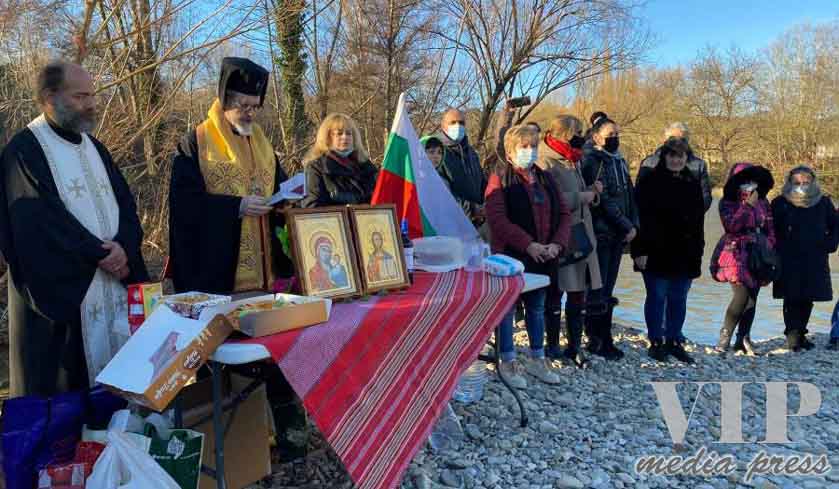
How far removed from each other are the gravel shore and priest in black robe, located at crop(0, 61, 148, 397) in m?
1.09

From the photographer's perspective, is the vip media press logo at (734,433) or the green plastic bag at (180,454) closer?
the green plastic bag at (180,454)

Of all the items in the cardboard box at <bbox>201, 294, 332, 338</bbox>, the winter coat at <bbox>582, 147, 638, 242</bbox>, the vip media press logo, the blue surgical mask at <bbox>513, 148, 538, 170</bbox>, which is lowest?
the vip media press logo

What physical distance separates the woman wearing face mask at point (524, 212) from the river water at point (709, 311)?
312 centimetres

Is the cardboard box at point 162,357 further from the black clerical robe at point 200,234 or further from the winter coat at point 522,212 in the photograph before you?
the winter coat at point 522,212

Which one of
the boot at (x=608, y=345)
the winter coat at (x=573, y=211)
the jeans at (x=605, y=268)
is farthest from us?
the boot at (x=608, y=345)

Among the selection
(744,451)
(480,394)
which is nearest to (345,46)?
(480,394)

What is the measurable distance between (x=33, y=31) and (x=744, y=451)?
5.74m

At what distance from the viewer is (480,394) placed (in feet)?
12.7

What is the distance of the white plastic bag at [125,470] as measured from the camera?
1.88 m

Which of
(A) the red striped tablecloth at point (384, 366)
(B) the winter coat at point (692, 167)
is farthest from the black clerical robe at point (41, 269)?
(B) the winter coat at point (692, 167)

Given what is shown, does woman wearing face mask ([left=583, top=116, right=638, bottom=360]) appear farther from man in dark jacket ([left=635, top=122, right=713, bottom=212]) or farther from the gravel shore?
the gravel shore

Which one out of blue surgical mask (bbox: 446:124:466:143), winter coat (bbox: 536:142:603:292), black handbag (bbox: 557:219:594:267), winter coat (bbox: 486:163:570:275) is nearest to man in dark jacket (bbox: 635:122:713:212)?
winter coat (bbox: 536:142:603:292)

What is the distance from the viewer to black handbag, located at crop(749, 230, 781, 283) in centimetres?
499

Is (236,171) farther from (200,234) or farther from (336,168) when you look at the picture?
(336,168)
